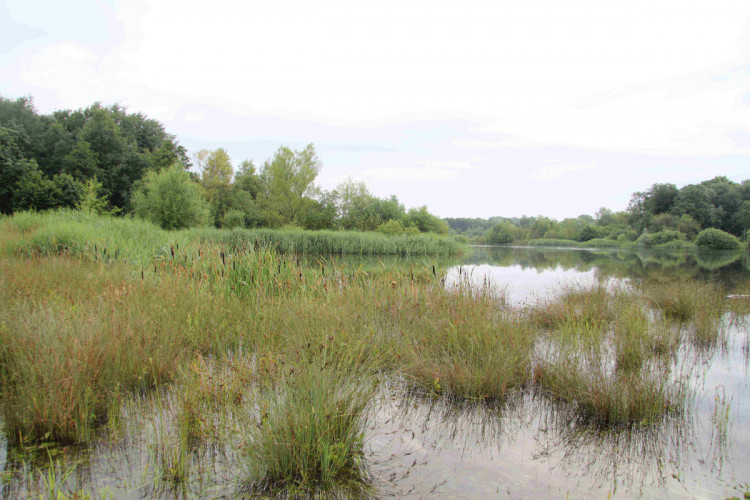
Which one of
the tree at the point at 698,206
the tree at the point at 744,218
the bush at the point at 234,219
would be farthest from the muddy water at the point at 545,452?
the tree at the point at 698,206

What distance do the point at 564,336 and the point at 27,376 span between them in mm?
5605

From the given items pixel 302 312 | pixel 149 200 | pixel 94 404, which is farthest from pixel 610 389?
pixel 149 200

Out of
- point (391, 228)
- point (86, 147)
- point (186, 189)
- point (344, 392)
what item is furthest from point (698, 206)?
point (86, 147)

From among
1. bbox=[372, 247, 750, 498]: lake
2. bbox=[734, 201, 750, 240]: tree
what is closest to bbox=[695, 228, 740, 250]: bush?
bbox=[734, 201, 750, 240]: tree

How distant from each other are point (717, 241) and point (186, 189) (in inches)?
2069

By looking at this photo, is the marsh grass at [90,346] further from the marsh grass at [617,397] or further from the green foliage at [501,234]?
the green foliage at [501,234]

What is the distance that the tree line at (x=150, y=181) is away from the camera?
90.7ft

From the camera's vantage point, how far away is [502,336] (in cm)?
456

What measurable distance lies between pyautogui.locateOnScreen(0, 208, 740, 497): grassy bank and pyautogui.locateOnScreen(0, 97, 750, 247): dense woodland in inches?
956

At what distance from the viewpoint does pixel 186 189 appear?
89.1 ft

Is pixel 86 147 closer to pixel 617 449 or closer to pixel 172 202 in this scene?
pixel 172 202

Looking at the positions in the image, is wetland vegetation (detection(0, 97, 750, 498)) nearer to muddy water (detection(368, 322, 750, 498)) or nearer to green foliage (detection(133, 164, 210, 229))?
muddy water (detection(368, 322, 750, 498))

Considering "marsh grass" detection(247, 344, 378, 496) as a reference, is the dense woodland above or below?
above

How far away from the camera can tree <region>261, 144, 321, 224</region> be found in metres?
42.6
